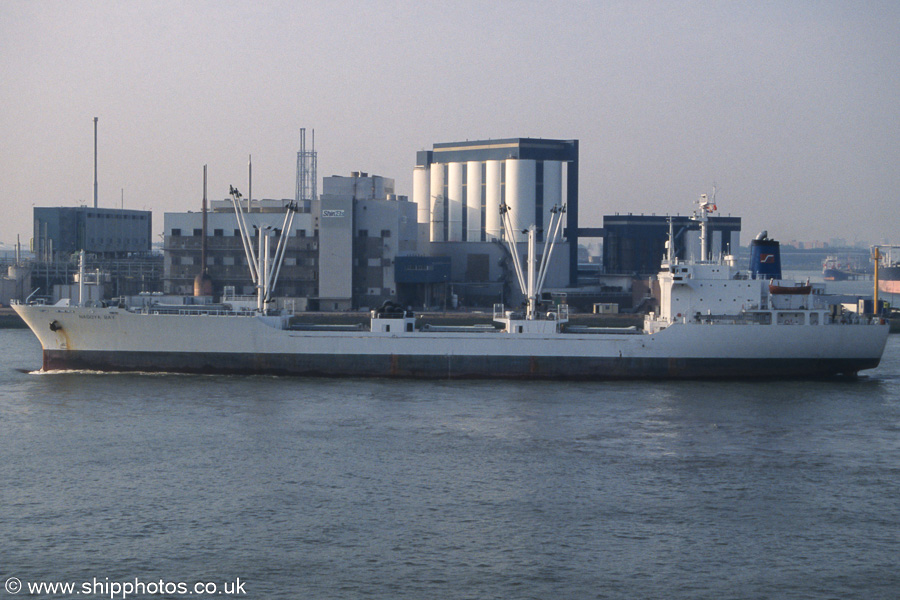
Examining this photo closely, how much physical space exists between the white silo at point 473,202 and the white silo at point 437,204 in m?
2.94

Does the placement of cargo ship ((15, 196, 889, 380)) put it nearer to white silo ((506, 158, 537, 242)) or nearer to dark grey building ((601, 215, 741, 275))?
white silo ((506, 158, 537, 242))

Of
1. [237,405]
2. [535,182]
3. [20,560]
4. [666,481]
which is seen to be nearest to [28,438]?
[237,405]

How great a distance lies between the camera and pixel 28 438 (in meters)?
26.8

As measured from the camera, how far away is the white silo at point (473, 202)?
80.5 metres

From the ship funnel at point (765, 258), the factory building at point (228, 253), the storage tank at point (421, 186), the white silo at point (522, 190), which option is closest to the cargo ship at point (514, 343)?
the ship funnel at point (765, 258)

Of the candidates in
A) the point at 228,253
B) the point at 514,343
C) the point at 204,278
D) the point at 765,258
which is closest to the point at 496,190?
the point at 228,253

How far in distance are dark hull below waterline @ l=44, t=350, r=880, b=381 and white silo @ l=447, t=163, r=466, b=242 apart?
44.2m

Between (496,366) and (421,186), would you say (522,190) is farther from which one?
(496,366)

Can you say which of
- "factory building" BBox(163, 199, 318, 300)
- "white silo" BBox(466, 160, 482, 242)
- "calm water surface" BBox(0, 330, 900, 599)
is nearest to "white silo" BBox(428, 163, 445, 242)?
"white silo" BBox(466, 160, 482, 242)

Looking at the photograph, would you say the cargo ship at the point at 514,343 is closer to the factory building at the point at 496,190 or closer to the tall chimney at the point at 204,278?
the tall chimney at the point at 204,278

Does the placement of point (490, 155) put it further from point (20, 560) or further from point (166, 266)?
point (20, 560)

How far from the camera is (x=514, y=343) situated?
38.0m

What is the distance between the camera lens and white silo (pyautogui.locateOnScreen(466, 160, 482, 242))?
264 feet

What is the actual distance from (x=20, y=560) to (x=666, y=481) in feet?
46.5
